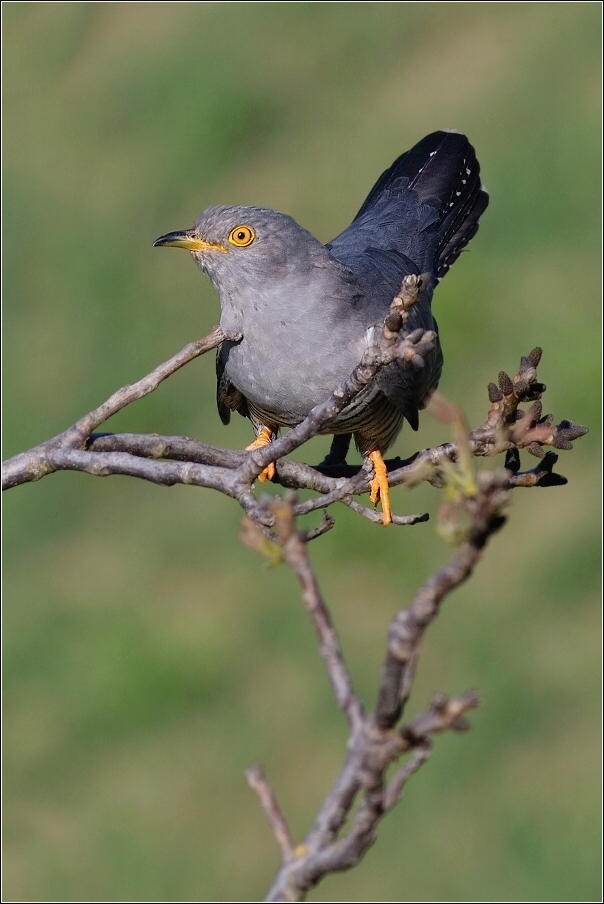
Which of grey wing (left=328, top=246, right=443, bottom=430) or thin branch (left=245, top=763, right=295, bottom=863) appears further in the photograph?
grey wing (left=328, top=246, right=443, bottom=430)

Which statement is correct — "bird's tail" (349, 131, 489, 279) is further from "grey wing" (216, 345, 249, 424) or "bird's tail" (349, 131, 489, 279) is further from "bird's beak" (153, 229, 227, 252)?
"bird's beak" (153, 229, 227, 252)

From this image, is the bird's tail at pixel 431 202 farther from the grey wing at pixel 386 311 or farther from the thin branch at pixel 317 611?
the thin branch at pixel 317 611

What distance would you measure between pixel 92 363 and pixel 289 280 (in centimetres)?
567

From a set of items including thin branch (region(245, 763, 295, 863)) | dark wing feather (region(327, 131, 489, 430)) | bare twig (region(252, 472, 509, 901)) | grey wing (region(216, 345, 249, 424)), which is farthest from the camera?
dark wing feather (region(327, 131, 489, 430))

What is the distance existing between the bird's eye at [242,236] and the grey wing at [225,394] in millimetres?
371

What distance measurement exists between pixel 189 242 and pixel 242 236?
0.17m

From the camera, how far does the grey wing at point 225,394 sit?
405cm

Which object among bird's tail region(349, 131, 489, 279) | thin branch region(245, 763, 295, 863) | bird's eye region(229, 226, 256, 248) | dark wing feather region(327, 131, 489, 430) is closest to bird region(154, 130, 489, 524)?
bird's eye region(229, 226, 256, 248)

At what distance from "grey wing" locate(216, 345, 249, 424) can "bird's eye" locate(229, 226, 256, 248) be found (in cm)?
37

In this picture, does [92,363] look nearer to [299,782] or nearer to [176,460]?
[299,782]

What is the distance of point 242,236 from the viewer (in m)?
3.85

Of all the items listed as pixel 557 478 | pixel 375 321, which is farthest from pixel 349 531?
pixel 557 478

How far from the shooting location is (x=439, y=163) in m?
5.18

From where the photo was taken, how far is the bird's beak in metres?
3.85
